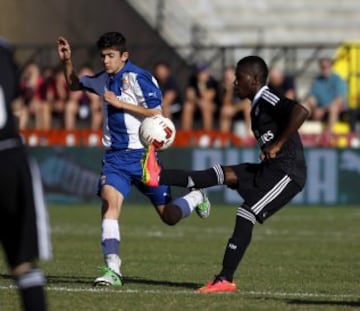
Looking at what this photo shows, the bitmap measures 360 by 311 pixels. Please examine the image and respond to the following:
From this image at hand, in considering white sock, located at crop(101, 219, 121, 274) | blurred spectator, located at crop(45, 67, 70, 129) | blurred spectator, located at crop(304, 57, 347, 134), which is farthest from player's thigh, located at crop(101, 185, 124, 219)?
blurred spectator, located at crop(45, 67, 70, 129)

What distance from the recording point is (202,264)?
1330cm

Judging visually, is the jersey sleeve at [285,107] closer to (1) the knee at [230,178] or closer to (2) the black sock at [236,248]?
(1) the knee at [230,178]

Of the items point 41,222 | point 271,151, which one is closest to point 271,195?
point 271,151

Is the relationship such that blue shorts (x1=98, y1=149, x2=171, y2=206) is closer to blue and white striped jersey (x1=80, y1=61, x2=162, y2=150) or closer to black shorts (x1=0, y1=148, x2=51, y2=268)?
blue and white striped jersey (x1=80, y1=61, x2=162, y2=150)

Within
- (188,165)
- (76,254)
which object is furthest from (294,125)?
(188,165)

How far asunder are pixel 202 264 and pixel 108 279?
2502 millimetres

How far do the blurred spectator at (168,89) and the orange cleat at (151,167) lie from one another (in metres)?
12.4

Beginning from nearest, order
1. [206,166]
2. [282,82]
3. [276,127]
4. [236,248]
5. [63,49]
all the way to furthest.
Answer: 1. [236,248]
2. [276,127]
3. [63,49]
4. [206,166]
5. [282,82]

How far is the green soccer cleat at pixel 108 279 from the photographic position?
10953mm

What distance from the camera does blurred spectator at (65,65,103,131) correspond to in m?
24.5

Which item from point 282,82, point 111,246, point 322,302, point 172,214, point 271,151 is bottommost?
point 322,302

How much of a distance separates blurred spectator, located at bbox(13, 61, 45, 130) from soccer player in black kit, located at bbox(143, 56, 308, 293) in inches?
573

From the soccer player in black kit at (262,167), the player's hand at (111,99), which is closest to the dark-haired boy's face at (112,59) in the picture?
the player's hand at (111,99)

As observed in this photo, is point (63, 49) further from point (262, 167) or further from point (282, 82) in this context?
point (282, 82)
